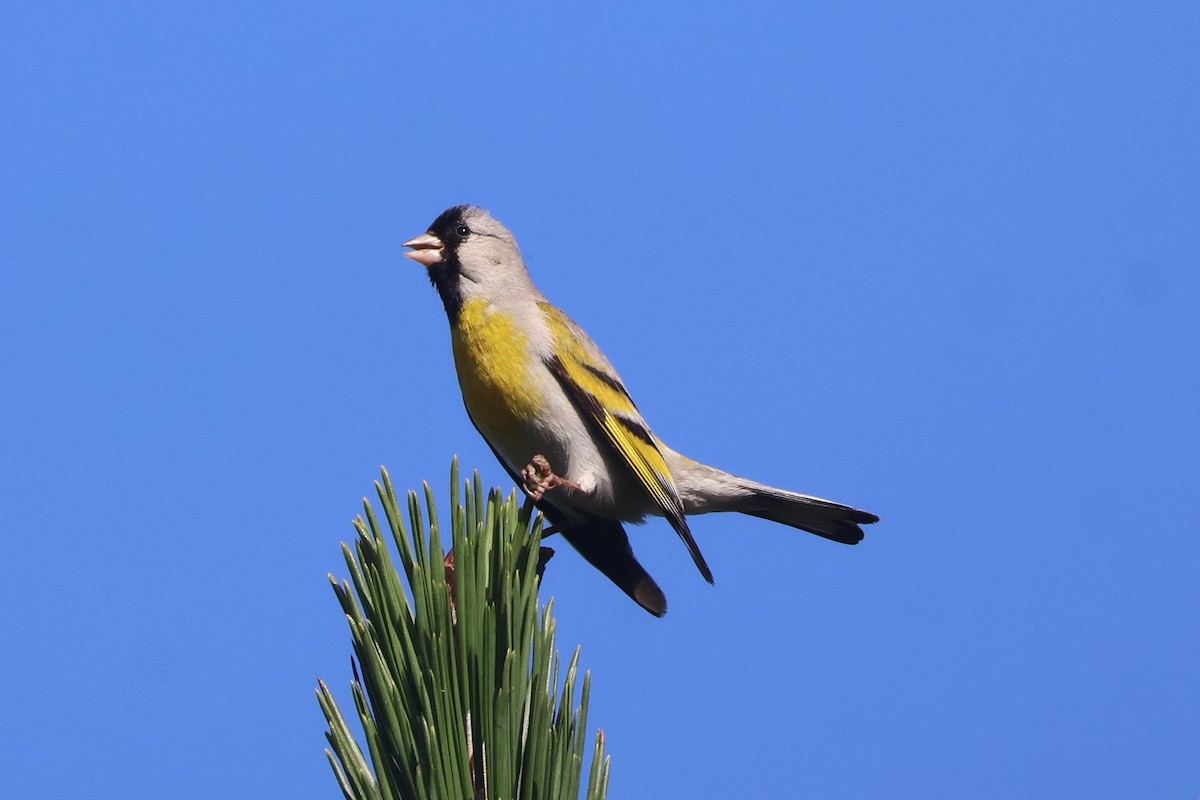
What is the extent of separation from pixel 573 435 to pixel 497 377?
379 millimetres

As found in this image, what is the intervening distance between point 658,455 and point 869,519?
100cm

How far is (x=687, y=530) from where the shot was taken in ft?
15.6

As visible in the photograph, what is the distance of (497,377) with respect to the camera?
184 inches

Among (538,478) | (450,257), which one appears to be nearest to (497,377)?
(538,478)

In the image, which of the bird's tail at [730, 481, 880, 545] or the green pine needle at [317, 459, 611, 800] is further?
the bird's tail at [730, 481, 880, 545]

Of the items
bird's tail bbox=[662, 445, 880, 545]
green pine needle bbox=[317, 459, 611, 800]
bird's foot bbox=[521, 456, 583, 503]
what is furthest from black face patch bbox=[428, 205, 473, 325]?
green pine needle bbox=[317, 459, 611, 800]

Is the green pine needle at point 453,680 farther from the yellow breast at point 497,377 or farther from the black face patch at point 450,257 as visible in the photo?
the black face patch at point 450,257

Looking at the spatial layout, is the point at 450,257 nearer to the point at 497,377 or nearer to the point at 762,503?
the point at 497,377

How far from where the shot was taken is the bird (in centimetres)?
467

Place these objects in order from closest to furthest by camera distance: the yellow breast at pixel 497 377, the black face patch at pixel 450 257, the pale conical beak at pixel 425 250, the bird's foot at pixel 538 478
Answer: the bird's foot at pixel 538 478 < the yellow breast at pixel 497 377 < the black face patch at pixel 450 257 < the pale conical beak at pixel 425 250

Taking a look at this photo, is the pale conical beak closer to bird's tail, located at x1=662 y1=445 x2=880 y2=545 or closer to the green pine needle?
bird's tail, located at x1=662 y1=445 x2=880 y2=545

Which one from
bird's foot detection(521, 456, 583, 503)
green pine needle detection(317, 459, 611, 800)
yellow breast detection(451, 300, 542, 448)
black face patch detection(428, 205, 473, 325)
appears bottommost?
green pine needle detection(317, 459, 611, 800)

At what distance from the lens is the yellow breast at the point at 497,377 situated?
464cm

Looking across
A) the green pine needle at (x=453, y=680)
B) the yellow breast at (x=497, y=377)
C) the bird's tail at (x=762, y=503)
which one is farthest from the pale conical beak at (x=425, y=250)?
the green pine needle at (x=453, y=680)
